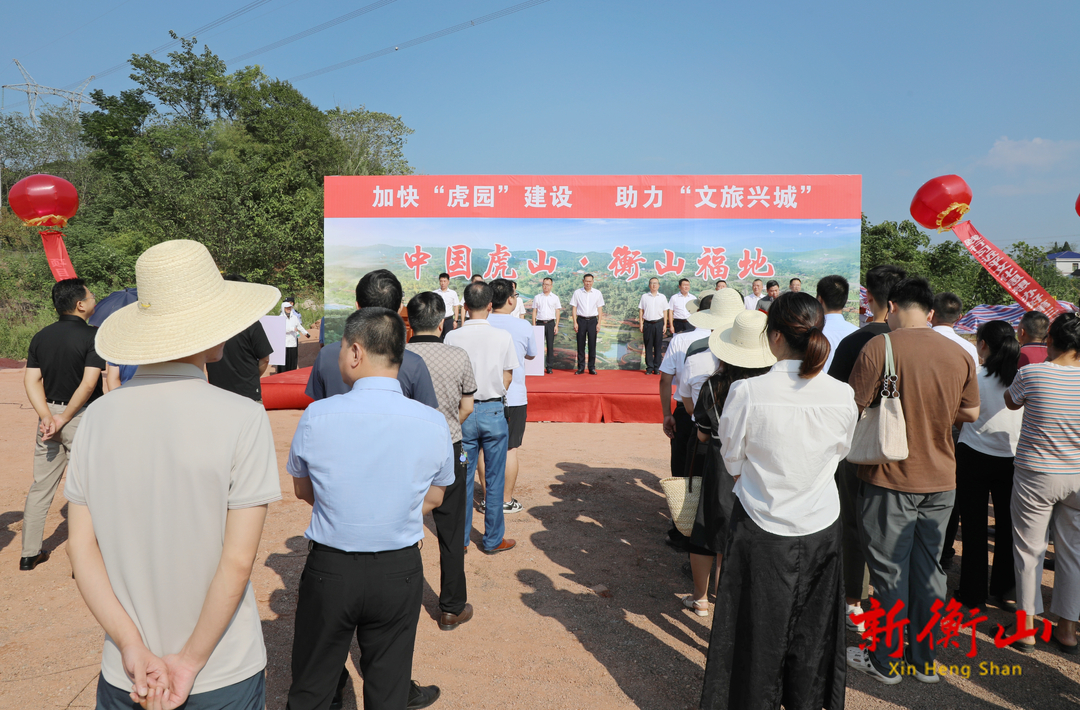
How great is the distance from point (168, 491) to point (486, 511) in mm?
2684

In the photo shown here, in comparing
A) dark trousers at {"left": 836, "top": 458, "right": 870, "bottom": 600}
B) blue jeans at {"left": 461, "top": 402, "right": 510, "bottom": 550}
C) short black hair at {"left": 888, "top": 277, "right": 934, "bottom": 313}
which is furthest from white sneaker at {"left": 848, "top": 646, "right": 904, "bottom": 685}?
blue jeans at {"left": 461, "top": 402, "right": 510, "bottom": 550}

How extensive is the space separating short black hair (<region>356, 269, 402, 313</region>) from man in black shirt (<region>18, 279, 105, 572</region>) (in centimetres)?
189

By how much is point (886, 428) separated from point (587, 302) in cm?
737

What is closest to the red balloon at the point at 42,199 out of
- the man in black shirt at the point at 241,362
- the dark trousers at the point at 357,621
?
the man in black shirt at the point at 241,362

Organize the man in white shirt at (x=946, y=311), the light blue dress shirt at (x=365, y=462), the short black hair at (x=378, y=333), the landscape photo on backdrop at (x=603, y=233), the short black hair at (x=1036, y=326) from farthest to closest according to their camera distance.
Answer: the landscape photo on backdrop at (x=603, y=233)
the short black hair at (x=1036, y=326)
the man in white shirt at (x=946, y=311)
the short black hair at (x=378, y=333)
the light blue dress shirt at (x=365, y=462)

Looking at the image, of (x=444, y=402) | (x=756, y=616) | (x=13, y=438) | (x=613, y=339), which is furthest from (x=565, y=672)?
(x=613, y=339)

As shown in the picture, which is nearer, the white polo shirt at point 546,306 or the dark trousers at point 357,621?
the dark trousers at point 357,621

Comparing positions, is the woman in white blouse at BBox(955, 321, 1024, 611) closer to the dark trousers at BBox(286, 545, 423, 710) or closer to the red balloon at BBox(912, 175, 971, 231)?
the red balloon at BBox(912, 175, 971, 231)

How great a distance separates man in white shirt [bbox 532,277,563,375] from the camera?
9.99 meters

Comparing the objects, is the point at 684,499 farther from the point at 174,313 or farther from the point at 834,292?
the point at 174,313

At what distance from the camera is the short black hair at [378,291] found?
2600 mm

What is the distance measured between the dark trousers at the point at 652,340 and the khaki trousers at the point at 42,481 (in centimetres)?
760

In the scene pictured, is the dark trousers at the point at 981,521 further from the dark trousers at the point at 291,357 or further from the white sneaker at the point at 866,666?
the dark trousers at the point at 291,357

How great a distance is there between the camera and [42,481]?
140 inches
